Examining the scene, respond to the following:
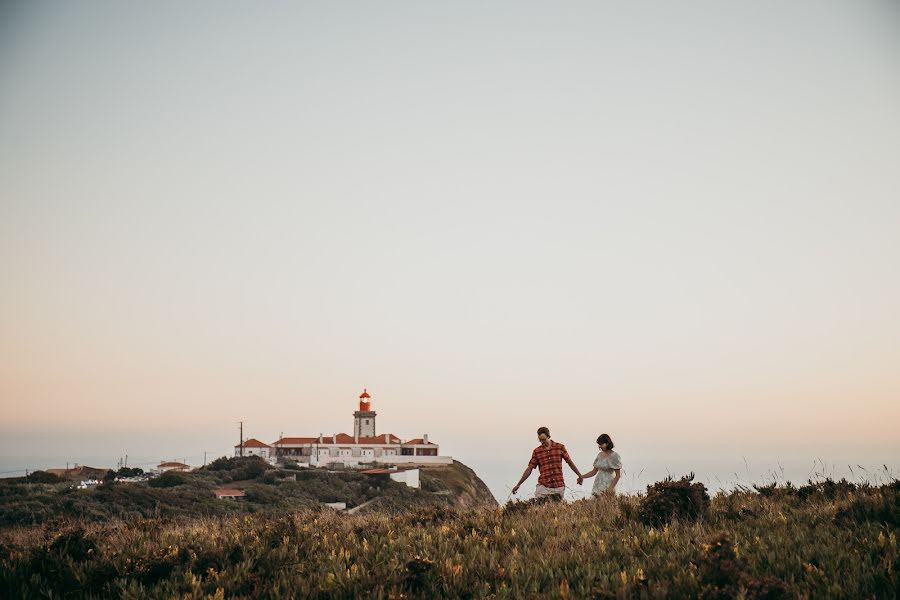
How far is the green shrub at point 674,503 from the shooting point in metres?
7.65

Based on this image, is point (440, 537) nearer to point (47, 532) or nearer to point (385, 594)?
point (385, 594)

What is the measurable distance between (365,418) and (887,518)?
102 meters

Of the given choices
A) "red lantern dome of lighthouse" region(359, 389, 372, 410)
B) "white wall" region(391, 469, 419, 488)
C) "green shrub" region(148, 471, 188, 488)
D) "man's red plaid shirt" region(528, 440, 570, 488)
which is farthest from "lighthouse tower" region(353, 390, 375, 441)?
"man's red plaid shirt" region(528, 440, 570, 488)

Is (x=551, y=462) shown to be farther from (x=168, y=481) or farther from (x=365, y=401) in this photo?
(x=365, y=401)

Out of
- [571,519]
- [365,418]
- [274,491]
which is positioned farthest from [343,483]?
[571,519]

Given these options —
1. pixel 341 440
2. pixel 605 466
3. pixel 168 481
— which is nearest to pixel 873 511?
pixel 605 466

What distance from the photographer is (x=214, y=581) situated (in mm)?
5949

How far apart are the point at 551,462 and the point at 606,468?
44.7 inches

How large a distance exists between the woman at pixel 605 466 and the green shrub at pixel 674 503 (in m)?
3.21

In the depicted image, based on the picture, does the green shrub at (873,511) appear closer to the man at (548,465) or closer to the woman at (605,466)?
the woman at (605,466)

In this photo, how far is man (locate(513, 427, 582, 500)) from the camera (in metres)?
12.1

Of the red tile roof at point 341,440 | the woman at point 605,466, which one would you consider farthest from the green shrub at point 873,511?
the red tile roof at point 341,440

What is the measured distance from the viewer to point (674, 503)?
7.82 m

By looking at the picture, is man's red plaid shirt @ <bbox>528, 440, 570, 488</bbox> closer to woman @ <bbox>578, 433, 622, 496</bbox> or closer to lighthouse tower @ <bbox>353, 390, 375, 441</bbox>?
woman @ <bbox>578, 433, 622, 496</bbox>
